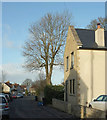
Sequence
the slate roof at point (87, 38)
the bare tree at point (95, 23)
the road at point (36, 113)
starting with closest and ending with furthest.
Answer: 1. the road at point (36, 113)
2. the slate roof at point (87, 38)
3. the bare tree at point (95, 23)

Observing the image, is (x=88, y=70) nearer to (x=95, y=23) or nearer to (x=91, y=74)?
(x=91, y=74)

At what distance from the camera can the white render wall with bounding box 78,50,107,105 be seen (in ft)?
65.7

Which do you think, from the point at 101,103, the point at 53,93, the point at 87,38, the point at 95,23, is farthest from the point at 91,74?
the point at 95,23

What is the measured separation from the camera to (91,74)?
20266 mm

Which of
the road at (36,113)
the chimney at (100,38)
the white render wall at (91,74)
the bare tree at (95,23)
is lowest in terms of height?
the road at (36,113)

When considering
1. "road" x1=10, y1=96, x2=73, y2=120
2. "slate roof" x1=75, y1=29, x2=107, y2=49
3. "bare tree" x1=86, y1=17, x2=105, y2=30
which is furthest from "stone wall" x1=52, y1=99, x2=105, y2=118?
"bare tree" x1=86, y1=17, x2=105, y2=30

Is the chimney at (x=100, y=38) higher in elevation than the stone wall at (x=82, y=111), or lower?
higher

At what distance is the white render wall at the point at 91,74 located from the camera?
20.0 metres

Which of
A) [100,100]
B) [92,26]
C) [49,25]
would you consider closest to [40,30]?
[49,25]

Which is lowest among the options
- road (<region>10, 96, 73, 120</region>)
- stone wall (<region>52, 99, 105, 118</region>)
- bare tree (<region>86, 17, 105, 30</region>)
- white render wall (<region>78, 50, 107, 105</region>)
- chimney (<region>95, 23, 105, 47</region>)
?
road (<region>10, 96, 73, 120</region>)

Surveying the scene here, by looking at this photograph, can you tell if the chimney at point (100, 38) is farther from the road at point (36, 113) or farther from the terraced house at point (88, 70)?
the road at point (36, 113)

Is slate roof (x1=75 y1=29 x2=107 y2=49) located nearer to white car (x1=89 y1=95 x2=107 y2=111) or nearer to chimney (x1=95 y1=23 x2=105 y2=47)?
chimney (x1=95 y1=23 x2=105 y2=47)

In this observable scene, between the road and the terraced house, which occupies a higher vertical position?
the terraced house

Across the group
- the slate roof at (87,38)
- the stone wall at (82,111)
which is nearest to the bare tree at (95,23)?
the slate roof at (87,38)
